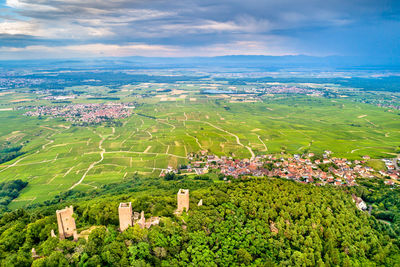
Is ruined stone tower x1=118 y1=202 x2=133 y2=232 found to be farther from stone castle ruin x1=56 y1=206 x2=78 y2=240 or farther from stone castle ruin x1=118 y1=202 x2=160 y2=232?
stone castle ruin x1=56 y1=206 x2=78 y2=240

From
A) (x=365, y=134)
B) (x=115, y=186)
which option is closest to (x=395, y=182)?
(x=365, y=134)

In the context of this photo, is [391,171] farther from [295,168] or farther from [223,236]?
[223,236]

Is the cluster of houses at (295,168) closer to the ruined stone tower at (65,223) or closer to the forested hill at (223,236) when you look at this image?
the forested hill at (223,236)

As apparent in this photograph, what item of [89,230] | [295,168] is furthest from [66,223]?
[295,168]

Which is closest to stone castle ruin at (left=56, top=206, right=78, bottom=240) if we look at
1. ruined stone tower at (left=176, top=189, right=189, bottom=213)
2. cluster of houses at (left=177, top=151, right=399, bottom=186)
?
ruined stone tower at (left=176, top=189, right=189, bottom=213)

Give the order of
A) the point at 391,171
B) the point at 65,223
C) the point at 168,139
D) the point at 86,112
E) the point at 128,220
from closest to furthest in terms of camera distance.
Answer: the point at 65,223, the point at 128,220, the point at 391,171, the point at 168,139, the point at 86,112

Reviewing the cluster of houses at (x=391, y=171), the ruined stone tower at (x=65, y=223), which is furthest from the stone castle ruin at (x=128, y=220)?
the cluster of houses at (x=391, y=171)
